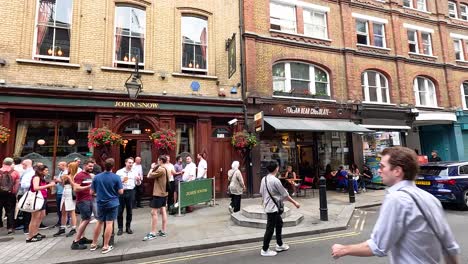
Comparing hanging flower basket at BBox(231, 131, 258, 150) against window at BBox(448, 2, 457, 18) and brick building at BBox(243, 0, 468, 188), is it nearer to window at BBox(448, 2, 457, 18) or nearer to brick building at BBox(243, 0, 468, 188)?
brick building at BBox(243, 0, 468, 188)

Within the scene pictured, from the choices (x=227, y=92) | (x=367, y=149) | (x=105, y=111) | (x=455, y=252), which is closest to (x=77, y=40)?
(x=105, y=111)

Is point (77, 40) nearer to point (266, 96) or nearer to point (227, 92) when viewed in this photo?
point (227, 92)

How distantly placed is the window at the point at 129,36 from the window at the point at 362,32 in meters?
11.8

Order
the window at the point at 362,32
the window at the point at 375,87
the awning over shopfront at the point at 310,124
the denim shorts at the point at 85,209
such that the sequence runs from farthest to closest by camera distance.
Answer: the window at the point at 362,32, the window at the point at 375,87, the awning over shopfront at the point at 310,124, the denim shorts at the point at 85,209

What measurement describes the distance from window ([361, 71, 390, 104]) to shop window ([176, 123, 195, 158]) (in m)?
9.98

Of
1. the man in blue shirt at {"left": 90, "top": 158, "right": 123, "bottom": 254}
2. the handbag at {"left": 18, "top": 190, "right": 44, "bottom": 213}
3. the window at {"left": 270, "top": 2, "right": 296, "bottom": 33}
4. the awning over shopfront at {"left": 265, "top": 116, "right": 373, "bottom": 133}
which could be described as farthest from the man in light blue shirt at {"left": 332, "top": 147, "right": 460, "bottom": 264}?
the window at {"left": 270, "top": 2, "right": 296, "bottom": 33}

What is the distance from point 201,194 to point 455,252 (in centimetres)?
824

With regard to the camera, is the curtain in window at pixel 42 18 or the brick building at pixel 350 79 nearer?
the curtain in window at pixel 42 18

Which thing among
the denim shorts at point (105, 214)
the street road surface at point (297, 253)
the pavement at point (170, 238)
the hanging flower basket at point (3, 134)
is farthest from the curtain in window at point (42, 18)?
the street road surface at point (297, 253)

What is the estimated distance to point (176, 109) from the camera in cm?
1116

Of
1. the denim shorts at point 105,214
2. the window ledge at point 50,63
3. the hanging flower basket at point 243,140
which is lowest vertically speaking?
the denim shorts at point 105,214

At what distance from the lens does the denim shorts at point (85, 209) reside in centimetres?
588

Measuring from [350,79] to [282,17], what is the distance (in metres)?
4.87

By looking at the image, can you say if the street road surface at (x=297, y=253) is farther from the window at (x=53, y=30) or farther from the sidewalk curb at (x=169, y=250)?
the window at (x=53, y=30)
